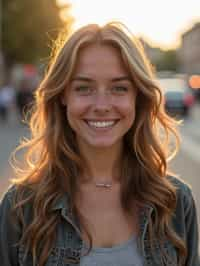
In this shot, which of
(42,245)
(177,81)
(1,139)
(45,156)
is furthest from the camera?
Result: (177,81)

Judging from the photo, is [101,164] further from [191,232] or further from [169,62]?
[169,62]

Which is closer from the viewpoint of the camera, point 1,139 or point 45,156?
point 45,156

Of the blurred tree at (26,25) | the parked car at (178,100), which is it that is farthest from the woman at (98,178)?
the blurred tree at (26,25)

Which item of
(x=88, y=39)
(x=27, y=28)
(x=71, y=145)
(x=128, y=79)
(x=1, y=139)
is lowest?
(x=1, y=139)

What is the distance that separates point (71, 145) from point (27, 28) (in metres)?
43.6

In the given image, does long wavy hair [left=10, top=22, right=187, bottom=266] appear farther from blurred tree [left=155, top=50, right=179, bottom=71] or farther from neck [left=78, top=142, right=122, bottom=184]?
blurred tree [left=155, top=50, right=179, bottom=71]

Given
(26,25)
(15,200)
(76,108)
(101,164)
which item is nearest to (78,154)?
(101,164)

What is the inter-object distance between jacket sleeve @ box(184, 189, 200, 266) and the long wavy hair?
0.06 meters

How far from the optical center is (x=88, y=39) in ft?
8.05

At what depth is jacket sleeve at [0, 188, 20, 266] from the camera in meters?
2.39

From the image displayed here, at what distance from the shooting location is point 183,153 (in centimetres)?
1582

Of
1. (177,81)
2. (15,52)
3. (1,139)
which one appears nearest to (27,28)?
(15,52)

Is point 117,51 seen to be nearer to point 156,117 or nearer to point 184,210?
point 156,117

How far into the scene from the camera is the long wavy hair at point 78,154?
7.97ft
